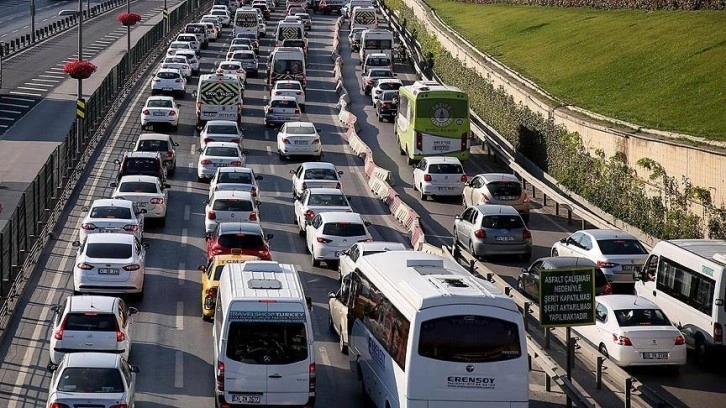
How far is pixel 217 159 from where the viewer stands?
47.6 metres

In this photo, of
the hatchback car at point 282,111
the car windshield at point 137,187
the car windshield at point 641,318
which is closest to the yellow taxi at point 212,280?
the car windshield at point 641,318

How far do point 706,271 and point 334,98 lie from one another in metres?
45.2

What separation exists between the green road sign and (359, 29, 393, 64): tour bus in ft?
201

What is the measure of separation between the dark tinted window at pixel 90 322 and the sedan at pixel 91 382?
3.12 meters

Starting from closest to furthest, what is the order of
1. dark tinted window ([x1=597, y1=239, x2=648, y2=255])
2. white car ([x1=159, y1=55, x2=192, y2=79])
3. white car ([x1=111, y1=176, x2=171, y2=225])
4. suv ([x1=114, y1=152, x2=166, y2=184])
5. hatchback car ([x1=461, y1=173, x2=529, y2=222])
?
dark tinted window ([x1=597, y1=239, x2=648, y2=255])
white car ([x1=111, y1=176, x2=171, y2=225])
hatchback car ([x1=461, y1=173, x2=529, y2=222])
suv ([x1=114, y1=152, x2=166, y2=184])
white car ([x1=159, y1=55, x2=192, y2=79])

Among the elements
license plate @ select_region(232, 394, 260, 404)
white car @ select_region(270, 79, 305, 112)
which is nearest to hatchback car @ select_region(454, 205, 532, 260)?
license plate @ select_region(232, 394, 260, 404)

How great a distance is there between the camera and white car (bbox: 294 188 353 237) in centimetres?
3997

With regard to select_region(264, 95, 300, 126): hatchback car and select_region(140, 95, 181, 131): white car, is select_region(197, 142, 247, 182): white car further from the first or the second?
select_region(264, 95, 300, 126): hatchback car

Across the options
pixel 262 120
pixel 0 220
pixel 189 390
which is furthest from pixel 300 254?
pixel 262 120

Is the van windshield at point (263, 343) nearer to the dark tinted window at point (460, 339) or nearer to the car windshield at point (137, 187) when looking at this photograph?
the dark tinted window at point (460, 339)

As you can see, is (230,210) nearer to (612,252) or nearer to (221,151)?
(221,151)

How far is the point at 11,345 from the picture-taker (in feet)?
94.9

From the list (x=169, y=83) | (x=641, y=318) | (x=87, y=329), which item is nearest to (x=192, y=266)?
(x=87, y=329)

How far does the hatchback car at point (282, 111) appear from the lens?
60312 mm
